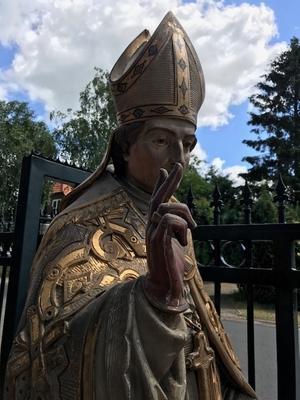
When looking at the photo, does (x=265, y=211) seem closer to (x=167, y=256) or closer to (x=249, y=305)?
(x=249, y=305)

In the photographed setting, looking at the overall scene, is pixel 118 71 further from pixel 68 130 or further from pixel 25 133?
pixel 25 133

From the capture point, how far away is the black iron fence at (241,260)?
2.26m

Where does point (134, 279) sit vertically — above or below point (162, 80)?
below

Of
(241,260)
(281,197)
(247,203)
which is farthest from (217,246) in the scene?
(281,197)

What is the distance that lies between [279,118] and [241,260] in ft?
90.7

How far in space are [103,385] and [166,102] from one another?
3.83 ft

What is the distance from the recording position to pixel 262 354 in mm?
7387

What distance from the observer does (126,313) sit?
1263 mm

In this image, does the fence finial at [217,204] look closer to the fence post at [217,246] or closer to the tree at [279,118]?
the fence post at [217,246]

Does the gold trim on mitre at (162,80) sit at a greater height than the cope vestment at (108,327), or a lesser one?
greater

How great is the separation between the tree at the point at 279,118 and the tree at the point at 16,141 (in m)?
14.1

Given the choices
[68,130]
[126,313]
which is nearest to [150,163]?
[126,313]

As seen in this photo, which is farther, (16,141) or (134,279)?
(16,141)

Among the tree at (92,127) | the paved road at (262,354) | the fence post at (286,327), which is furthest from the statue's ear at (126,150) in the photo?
the tree at (92,127)
